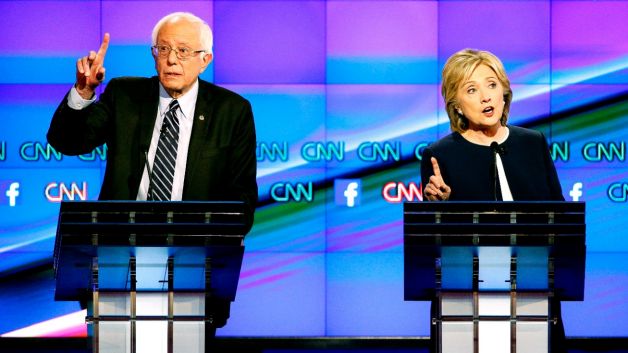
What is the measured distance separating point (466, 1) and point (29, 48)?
8.96ft

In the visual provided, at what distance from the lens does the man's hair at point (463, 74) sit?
4129mm

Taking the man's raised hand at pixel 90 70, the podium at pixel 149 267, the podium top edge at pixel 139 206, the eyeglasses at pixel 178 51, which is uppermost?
the eyeglasses at pixel 178 51

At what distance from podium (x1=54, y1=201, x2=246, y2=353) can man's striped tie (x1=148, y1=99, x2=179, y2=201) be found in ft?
1.63

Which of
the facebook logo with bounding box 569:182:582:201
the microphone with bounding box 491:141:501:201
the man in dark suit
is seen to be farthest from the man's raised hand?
the facebook logo with bounding box 569:182:582:201

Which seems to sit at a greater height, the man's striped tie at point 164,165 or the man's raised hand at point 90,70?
the man's raised hand at point 90,70

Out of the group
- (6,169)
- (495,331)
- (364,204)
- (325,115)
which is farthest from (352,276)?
(495,331)

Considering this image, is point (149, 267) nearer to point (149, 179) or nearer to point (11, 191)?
point (149, 179)

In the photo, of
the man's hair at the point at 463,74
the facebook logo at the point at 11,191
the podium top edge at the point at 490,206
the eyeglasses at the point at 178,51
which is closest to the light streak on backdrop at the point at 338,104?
the facebook logo at the point at 11,191

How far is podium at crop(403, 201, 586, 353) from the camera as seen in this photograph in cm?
325

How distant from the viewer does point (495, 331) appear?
11.5 ft

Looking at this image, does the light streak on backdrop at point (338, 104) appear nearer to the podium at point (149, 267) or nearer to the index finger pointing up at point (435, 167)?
the index finger pointing up at point (435, 167)

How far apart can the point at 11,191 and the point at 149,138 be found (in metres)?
3.52

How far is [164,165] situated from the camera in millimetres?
3932

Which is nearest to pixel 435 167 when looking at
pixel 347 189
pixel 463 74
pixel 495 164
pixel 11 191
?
pixel 495 164
